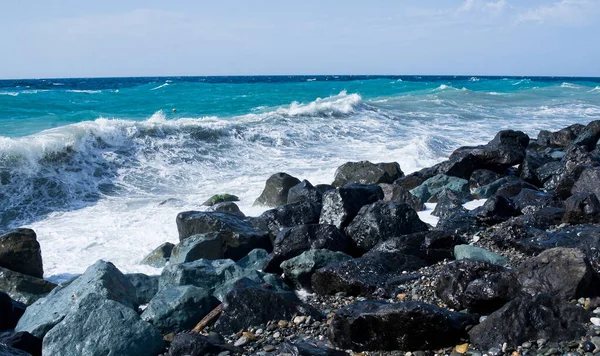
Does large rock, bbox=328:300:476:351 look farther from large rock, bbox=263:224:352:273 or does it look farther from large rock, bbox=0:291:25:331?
large rock, bbox=0:291:25:331

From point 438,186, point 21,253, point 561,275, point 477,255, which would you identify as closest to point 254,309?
point 477,255

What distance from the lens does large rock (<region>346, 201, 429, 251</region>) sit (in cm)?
639

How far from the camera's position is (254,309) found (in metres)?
4.66

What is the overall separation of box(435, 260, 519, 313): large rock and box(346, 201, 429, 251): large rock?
1.59 meters

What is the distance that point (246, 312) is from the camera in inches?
183

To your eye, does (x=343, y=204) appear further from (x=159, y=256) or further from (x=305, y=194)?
(x=159, y=256)

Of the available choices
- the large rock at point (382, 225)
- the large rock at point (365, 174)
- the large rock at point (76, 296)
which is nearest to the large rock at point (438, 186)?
the large rock at point (365, 174)

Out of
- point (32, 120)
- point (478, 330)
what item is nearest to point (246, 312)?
point (478, 330)

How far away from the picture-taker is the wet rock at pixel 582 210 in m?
6.29

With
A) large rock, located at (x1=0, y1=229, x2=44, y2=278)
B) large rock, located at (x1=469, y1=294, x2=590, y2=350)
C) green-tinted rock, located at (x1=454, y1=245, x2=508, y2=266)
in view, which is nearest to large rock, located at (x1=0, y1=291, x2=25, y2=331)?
large rock, located at (x1=0, y1=229, x2=44, y2=278)

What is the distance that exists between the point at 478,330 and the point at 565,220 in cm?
303

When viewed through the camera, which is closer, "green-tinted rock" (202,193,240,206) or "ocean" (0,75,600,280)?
"ocean" (0,75,600,280)

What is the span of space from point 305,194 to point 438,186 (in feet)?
6.67

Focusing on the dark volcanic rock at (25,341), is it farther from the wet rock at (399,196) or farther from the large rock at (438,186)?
the large rock at (438,186)
